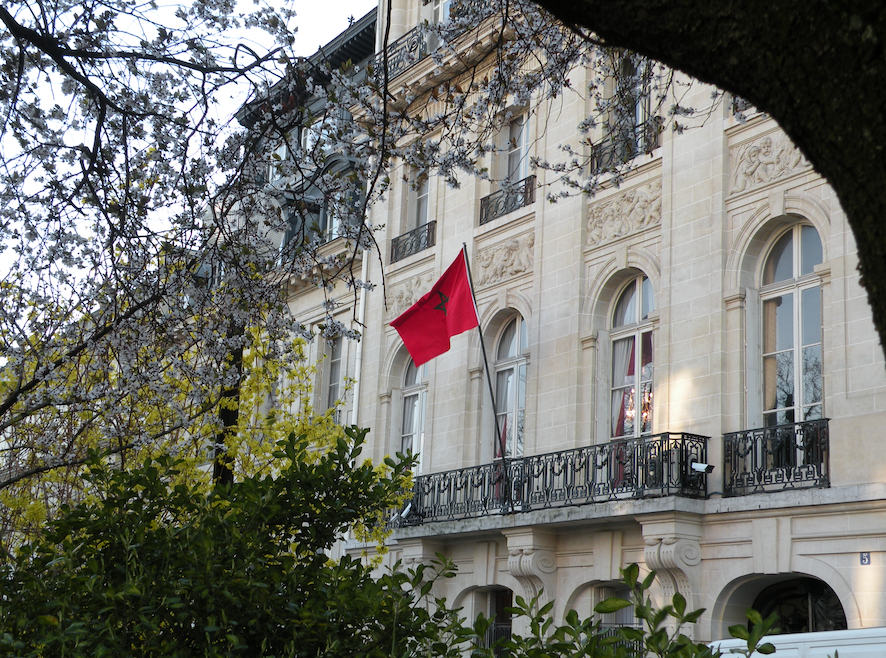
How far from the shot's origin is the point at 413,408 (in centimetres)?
2300

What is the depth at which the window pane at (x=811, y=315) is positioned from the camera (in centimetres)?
1443

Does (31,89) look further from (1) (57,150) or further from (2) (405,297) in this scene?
→ (2) (405,297)

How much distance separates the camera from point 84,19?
8.04m

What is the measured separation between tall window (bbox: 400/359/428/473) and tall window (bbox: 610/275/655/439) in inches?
226

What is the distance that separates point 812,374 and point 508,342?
23.9 ft

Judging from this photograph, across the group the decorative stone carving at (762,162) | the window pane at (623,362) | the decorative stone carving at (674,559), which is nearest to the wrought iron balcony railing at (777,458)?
the decorative stone carving at (674,559)

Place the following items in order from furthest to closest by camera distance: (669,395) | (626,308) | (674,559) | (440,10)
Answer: (440,10) < (626,308) < (669,395) < (674,559)

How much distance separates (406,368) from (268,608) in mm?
19034

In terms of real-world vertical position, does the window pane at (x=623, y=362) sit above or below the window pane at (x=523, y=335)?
below

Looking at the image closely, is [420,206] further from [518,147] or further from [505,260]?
[505,260]

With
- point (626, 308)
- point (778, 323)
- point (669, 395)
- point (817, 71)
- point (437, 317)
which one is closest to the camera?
point (817, 71)

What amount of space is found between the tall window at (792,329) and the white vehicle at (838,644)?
546 centimetres

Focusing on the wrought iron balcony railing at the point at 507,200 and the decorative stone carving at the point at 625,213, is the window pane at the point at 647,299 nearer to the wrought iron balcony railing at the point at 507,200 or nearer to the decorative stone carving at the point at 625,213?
the decorative stone carving at the point at 625,213

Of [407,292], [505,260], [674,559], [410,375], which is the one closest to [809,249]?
[674,559]
